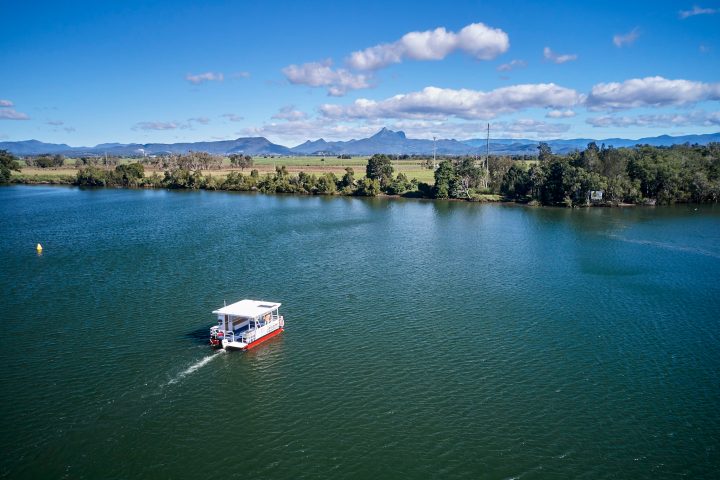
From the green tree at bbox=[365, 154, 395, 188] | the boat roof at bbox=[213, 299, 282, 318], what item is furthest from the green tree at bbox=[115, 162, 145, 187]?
the boat roof at bbox=[213, 299, 282, 318]

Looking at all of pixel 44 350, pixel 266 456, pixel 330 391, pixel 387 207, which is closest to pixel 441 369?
pixel 330 391

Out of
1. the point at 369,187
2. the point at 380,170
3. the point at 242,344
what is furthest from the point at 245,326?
the point at 380,170

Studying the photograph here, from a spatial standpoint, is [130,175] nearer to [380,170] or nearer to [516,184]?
[380,170]

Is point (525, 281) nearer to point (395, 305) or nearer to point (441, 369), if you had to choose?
point (395, 305)

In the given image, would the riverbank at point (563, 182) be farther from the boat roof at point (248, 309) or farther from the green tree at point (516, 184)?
the boat roof at point (248, 309)

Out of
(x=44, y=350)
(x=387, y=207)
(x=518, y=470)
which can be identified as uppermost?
(x=387, y=207)

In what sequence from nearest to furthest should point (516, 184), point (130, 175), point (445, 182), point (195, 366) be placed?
point (195, 366) → point (516, 184) → point (445, 182) → point (130, 175)
